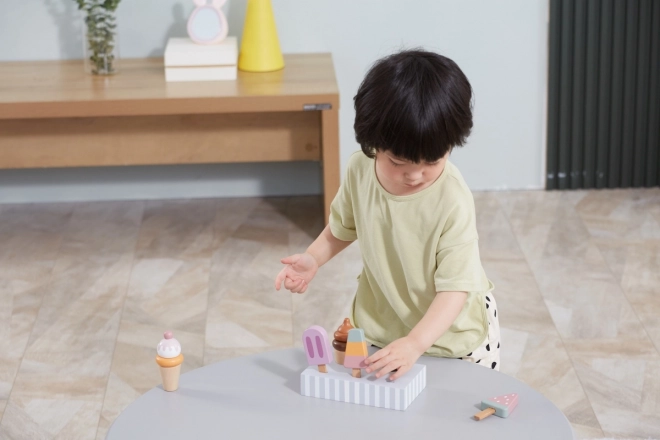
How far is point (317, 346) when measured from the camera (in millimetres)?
1127

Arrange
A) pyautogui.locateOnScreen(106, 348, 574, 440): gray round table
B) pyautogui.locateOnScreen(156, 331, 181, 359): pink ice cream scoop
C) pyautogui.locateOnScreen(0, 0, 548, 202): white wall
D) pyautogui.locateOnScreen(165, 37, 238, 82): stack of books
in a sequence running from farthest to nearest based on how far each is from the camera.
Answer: pyautogui.locateOnScreen(0, 0, 548, 202): white wall < pyautogui.locateOnScreen(165, 37, 238, 82): stack of books < pyautogui.locateOnScreen(156, 331, 181, 359): pink ice cream scoop < pyautogui.locateOnScreen(106, 348, 574, 440): gray round table

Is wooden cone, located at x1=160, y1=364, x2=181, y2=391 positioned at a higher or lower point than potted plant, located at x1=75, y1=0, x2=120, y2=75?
lower

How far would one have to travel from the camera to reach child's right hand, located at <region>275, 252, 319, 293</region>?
129 centimetres

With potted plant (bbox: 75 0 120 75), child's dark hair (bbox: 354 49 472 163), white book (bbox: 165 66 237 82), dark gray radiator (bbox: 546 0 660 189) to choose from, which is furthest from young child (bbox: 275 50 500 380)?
dark gray radiator (bbox: 546 0 660 189)

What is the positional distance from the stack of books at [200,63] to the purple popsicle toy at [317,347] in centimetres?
158

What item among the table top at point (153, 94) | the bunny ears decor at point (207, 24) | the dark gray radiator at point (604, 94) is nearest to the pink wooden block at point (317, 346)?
the table top at point (153, 94)

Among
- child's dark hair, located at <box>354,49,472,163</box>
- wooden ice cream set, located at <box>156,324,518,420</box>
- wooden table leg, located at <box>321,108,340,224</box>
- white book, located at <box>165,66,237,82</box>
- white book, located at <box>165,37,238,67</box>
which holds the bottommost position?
wooden table leg, located at <box>321,108,340,224</box>

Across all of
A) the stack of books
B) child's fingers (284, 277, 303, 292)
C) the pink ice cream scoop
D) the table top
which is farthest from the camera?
the stack of books

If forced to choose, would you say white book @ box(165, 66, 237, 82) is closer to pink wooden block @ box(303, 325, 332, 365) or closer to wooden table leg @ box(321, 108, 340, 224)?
wooden table leg @ box(321, 108, 340, 224)

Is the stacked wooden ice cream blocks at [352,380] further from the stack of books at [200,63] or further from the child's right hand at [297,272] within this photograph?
the stack of books at [200,63]

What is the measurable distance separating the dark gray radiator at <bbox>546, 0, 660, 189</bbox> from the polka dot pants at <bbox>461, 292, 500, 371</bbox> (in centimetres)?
169

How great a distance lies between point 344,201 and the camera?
132cm

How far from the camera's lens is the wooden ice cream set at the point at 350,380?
3.53ft

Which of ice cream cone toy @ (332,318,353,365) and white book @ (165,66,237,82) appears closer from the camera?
ice cream cone toy @ (332,318,353,365)
